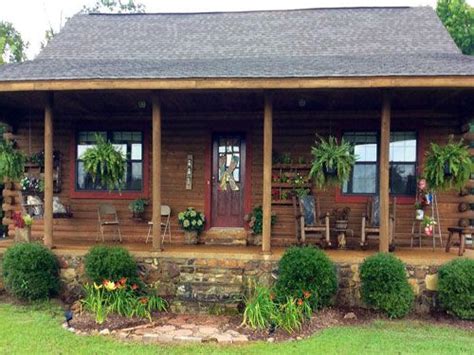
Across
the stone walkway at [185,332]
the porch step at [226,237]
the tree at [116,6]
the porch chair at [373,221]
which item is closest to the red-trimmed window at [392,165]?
the porch chair at [373,221]

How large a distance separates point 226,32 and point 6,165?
5.03 meters

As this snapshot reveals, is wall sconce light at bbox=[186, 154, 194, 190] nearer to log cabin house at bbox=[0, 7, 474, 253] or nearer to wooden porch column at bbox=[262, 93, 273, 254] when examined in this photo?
log cabin house at bbox=[0, 7, 474, 253]

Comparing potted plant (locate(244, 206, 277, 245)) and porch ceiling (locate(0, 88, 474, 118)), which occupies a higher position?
porch ceiling (locate(0, 88, 474, 118))

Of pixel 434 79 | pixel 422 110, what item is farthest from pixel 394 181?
pixel 434 79

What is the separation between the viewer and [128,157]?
7801 mm

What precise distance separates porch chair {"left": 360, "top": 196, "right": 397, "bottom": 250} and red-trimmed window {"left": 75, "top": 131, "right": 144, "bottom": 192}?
398 centimetres

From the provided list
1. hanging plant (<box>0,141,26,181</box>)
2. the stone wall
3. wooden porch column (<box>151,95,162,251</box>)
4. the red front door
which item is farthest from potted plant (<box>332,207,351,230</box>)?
hanging plant (<box>0,141,26,181</box>)

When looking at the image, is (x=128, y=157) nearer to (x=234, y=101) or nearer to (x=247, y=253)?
(x=234, y=101)

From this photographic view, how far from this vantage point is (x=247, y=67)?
622cm

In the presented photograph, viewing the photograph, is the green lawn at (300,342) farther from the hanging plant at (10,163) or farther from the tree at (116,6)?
the tree at (116,6)

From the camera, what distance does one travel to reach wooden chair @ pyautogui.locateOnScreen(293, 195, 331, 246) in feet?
21.9

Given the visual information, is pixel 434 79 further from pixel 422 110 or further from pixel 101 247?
pixel 101 247

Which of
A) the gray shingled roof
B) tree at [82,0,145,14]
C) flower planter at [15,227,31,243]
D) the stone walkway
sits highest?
tree at [82,0,145,14]

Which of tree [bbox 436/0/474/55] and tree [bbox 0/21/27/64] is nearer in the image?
tree [bbox 436/0/474/55]
